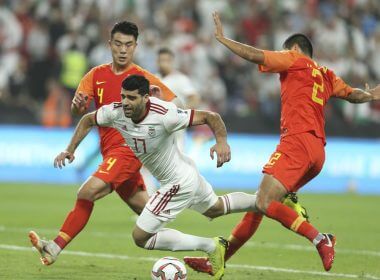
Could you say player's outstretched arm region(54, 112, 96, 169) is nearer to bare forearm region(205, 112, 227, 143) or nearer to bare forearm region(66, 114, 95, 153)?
bare forearm region(66, 114, 95, 153)

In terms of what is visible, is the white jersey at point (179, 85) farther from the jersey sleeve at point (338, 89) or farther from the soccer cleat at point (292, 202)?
the soccer cleat at point (292, 202)

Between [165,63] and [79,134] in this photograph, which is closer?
[79,134]

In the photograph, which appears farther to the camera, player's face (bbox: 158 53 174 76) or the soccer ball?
player's face (bbox: 158 53 174 76)

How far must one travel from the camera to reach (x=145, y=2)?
75.8ft

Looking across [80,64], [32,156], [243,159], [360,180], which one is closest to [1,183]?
[32,156]

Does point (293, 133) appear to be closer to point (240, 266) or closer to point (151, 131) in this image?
point (151, 131)

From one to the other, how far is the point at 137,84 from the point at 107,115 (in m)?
0.62

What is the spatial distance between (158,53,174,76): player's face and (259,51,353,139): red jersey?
13.4 ft

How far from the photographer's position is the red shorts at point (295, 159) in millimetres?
8913

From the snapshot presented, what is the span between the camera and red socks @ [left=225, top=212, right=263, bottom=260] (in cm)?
940

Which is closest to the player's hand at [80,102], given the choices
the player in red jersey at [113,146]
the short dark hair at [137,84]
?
the player in red jersey at [113,146]

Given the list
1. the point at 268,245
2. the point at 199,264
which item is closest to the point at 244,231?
the point at 199,264

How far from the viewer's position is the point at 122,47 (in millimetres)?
9680

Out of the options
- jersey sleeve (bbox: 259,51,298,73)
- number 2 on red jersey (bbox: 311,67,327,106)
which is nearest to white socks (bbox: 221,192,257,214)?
number 2 on red jersey (bbox: 311,67,327,106)
